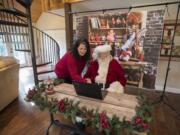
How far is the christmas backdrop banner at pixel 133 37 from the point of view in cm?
255

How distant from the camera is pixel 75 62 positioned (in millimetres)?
1892

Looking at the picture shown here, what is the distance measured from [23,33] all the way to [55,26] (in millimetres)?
2495

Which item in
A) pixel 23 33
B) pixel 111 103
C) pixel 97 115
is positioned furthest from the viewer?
pixel 23 33

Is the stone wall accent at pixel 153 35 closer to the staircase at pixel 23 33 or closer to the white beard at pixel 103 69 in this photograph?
the white beard at pixel 103 69

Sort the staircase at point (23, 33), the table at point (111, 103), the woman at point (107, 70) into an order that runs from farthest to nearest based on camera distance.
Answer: the staircase at point (23, 33), the woman at point (107, 70), the table at point (111, 103)

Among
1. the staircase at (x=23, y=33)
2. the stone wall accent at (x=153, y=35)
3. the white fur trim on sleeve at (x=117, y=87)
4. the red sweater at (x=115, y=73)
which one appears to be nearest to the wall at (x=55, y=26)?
the staircase at (x=23, y=33)

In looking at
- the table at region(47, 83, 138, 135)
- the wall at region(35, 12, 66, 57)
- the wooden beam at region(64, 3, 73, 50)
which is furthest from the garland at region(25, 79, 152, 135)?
the wall at region(35, 12, 66, 57)

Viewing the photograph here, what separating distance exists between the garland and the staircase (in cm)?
128

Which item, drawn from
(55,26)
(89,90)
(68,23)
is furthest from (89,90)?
(55,26)

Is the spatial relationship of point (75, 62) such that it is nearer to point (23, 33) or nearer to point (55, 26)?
point (23, 33)

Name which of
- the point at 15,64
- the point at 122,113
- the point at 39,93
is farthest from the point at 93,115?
the point at 15,64

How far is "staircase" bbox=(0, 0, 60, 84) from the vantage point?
2.34 metres

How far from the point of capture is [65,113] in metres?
1.26

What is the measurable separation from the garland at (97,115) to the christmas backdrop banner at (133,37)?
1522mm
